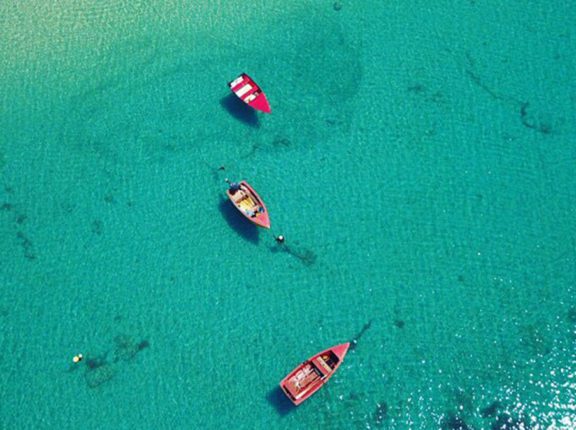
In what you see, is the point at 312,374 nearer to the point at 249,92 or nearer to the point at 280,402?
the point at 280,402

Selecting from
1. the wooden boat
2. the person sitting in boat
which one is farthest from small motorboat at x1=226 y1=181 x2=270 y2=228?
the wooden boat

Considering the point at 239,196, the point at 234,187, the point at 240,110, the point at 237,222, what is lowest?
the point at 237,222

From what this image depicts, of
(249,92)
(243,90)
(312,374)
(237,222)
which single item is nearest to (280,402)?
(312,374)

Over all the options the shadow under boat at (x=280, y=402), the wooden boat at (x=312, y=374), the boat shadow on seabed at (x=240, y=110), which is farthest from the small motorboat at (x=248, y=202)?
the shadow under boat at (x=280, y=402)

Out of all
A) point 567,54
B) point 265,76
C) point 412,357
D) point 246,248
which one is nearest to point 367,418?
point 412,357

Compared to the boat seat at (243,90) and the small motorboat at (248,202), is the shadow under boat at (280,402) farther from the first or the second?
the boat seat at (243,90)
